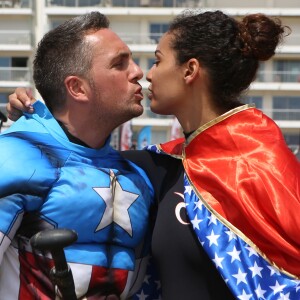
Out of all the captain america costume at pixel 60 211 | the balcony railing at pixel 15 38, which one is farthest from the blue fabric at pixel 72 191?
the balcony railing at pixel 15 38

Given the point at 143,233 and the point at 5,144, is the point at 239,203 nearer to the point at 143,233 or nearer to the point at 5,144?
the point at 143,233

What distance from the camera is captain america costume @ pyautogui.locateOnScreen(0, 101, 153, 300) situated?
279cm

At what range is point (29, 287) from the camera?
286cm

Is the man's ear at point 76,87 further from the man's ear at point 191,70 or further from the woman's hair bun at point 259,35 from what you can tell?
the woman's hair bun at point 259,35

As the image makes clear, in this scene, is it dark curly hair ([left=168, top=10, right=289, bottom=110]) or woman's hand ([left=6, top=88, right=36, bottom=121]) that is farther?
dark curly hair ([left=168, top=10, right=289, bottom=110])

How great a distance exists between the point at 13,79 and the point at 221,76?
36.3m

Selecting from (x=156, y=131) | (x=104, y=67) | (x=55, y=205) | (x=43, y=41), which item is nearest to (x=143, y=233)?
(x=55, y=205)

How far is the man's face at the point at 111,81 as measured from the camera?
10.4 ft

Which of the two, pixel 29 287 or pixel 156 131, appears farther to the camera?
pixel 156 131

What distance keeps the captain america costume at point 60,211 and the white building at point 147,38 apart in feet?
115

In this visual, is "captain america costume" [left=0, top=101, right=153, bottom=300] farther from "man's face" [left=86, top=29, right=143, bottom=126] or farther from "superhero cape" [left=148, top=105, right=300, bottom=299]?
"superhero cape" [left=148, top=105, right=300, bottom=299]

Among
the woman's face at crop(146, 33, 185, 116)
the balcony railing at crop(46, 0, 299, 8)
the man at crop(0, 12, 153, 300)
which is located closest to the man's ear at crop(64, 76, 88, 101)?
the man at crop(0, 12, 153, 300)

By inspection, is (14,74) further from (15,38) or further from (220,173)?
(220,173)

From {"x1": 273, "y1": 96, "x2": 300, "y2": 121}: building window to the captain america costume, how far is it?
36.3 meters
